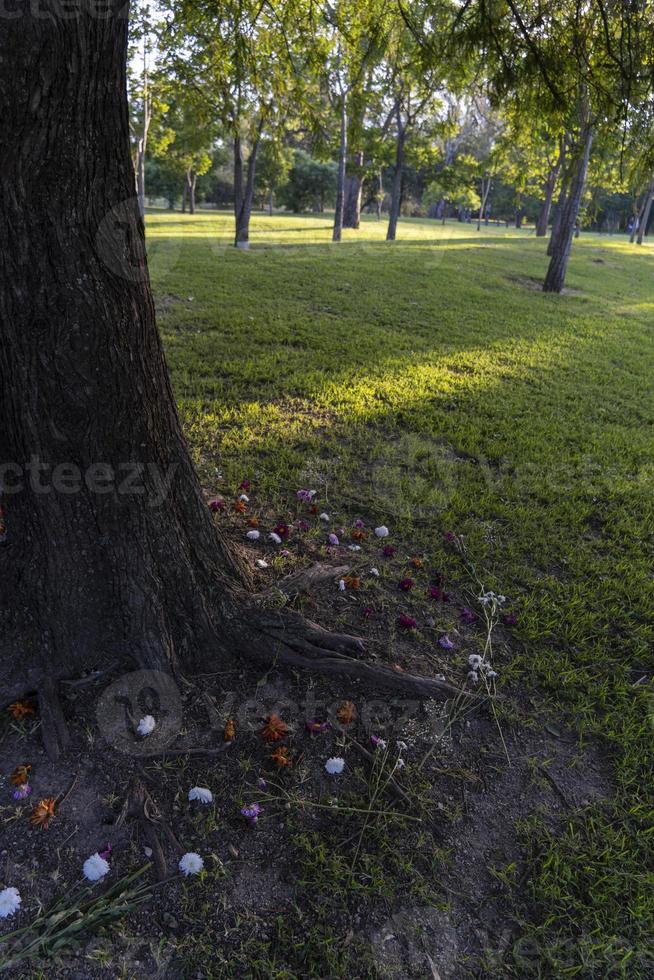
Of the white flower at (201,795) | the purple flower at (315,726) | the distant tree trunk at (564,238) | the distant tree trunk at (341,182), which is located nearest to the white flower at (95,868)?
the white flower at (201,795)

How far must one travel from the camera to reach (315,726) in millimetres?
2201

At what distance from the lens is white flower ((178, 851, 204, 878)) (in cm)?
176

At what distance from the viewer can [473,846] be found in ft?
6.32

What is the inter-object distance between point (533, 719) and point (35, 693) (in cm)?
195

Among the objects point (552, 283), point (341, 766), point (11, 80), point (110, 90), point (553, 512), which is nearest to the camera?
point (11, 80)

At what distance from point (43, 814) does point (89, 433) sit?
1.21m

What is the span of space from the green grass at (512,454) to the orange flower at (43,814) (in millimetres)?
1454

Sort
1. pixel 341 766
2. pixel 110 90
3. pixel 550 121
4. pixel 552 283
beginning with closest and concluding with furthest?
pixel 110 90 → pixel 341 766 → pixel 550 121 → pixel 552 283

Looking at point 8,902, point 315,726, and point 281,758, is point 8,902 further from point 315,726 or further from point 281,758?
point 315,726

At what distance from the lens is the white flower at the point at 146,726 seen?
213cm

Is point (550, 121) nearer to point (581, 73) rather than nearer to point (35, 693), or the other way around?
point (581, 73)

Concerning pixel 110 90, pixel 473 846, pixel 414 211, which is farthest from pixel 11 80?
pixel 414 211

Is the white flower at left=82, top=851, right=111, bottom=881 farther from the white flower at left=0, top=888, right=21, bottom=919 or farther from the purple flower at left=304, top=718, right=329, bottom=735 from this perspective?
the purple flower at left=304, top=718, right=329, bottom=735

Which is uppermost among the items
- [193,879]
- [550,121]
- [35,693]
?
[550,121]
